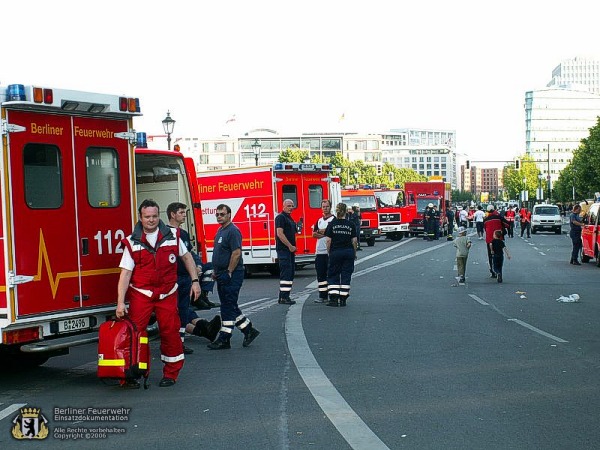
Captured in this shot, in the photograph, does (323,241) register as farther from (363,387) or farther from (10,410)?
(10,410)

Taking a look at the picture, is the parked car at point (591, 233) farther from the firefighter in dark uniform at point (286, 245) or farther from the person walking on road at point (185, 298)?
the person walking on road at point (185, 298)

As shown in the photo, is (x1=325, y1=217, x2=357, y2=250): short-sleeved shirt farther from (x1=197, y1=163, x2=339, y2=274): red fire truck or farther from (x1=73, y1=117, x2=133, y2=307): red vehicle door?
(x1=197, y1=163, x2=339, y2=274): red fire truck

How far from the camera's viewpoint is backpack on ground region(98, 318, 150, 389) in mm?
8555

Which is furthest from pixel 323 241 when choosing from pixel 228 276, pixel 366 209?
pixel 366 209

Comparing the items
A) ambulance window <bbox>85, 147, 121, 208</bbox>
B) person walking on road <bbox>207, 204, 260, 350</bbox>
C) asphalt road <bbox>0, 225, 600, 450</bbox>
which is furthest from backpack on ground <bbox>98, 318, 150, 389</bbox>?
person walking on road <bbox>207, 204, 260, 350</bbox>

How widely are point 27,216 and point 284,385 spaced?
119 inches

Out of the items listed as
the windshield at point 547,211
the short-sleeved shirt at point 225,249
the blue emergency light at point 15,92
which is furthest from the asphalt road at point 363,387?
the windshield at point 547,211

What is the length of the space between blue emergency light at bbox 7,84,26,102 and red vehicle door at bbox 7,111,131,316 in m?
0.19

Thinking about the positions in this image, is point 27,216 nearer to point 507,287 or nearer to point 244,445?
point 244,445

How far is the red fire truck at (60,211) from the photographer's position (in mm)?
8641

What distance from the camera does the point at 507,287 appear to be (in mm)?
20781

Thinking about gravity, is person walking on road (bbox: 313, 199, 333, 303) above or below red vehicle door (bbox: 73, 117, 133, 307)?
below

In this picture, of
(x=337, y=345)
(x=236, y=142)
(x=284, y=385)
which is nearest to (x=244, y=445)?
(x=284, y=385)

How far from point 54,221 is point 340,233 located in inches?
317
